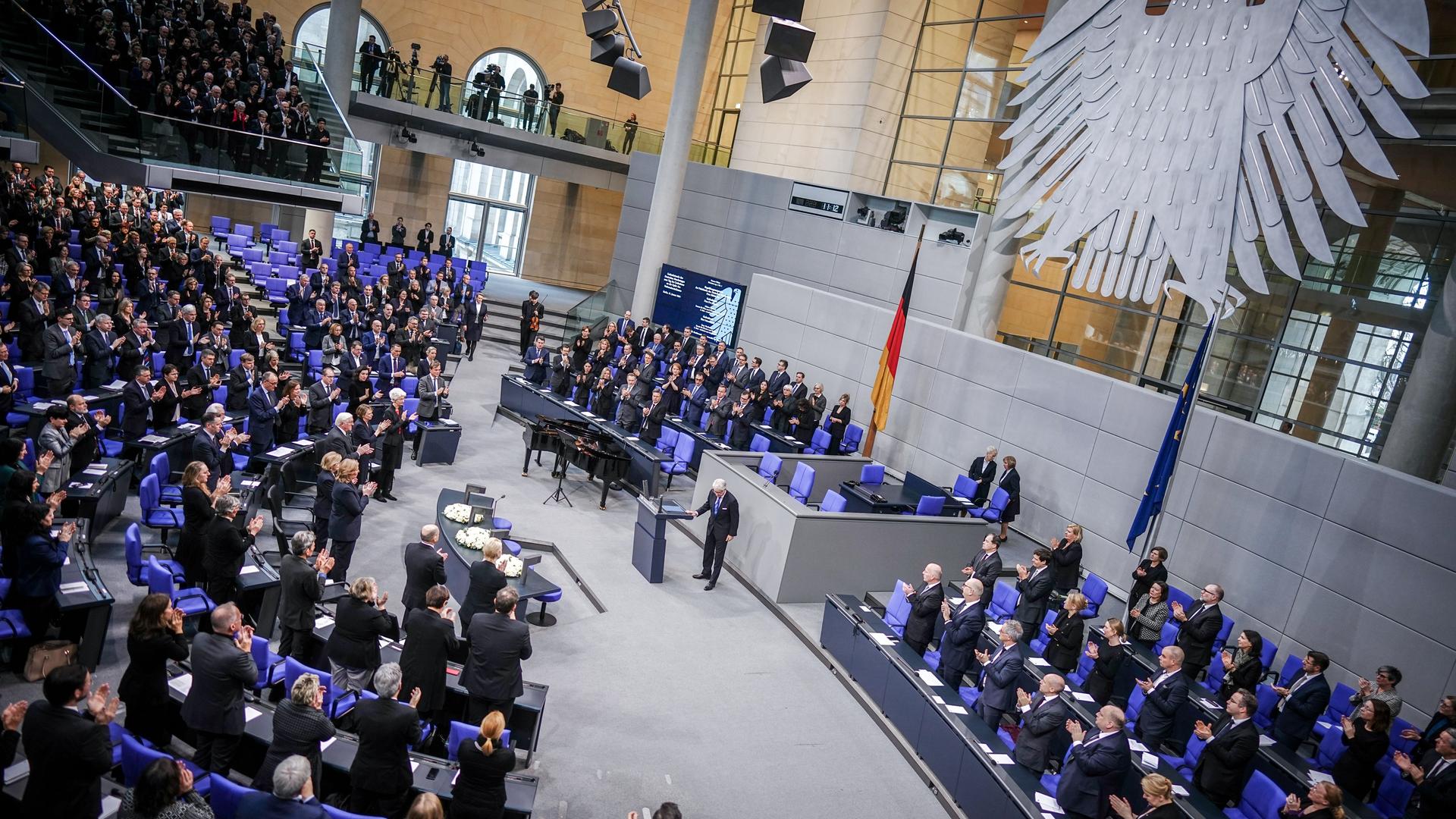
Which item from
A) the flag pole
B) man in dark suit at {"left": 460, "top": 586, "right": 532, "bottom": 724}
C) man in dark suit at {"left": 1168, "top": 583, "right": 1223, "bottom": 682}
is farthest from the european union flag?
man in dark suit at {"left": 460, "top": 586, "right": 532, "bottom": 724}

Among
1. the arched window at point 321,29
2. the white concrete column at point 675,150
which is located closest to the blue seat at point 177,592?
the white concrete column at point 675,150

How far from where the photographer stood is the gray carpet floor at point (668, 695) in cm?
734

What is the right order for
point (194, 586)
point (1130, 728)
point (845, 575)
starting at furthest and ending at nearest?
point (845, 575) → point (1130, 728) → point (194, 586)

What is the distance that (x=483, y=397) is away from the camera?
58.9 ft

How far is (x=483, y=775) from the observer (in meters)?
5.40

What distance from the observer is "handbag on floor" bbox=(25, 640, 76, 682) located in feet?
A: 22.0

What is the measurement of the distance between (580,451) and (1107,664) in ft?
24.9

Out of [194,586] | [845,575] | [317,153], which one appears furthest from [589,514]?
[317,153]

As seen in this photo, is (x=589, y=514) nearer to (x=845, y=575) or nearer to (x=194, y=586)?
(x=845, y=575)

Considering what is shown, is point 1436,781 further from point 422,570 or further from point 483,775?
point 422,570

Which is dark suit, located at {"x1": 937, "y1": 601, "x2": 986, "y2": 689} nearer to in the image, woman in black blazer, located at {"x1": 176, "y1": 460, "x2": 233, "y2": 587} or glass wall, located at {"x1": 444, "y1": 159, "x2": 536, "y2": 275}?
woman in black blazer, located at {"x1": 176, "y1": 460, "x2": 233, "y2": 587}

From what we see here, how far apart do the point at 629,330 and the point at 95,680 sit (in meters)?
14.2

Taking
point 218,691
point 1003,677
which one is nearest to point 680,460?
point 1003,677

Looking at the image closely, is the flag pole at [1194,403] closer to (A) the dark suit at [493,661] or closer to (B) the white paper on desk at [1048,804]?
(B) the white paper on desk at [1048,804]
